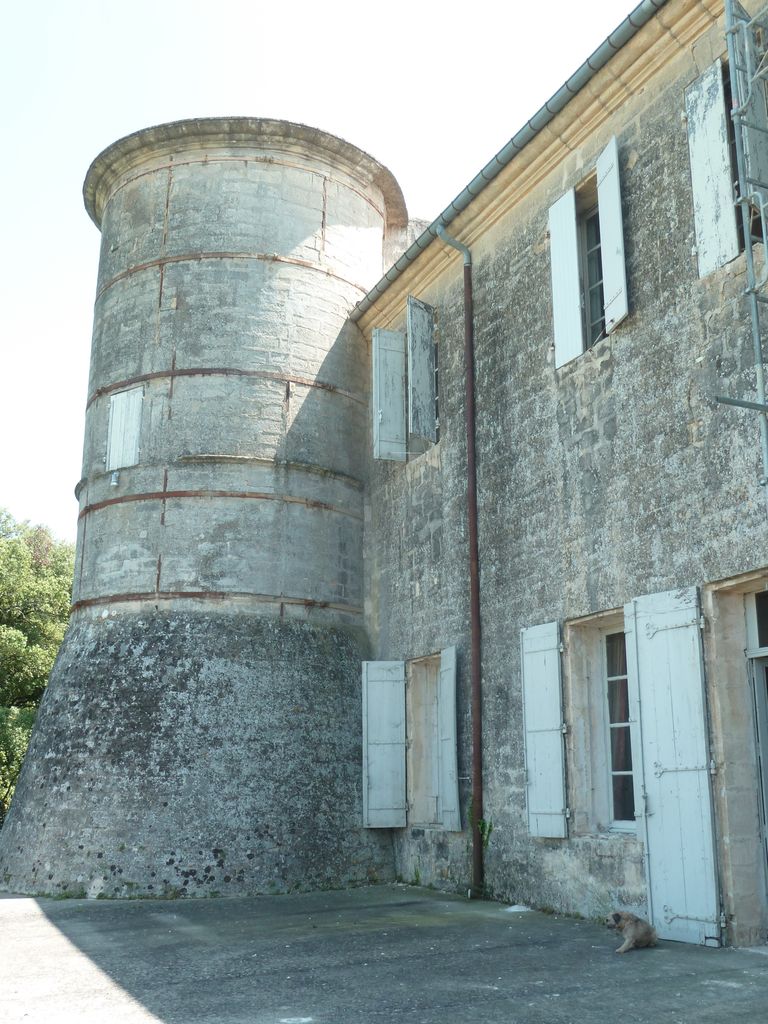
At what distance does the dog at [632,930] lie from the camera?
6027 millimetres

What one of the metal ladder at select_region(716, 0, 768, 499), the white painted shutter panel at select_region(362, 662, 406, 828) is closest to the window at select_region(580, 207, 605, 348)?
the metal ladder at select_region(716, 0, 768, 499)

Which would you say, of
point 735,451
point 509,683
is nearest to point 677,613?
point 735,451

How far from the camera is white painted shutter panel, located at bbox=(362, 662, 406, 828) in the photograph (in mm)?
10062

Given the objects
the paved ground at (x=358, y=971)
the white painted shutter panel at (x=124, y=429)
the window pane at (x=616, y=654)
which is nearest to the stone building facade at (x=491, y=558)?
the window pane at (x=616, y=654)

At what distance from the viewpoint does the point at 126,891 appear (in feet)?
29.8

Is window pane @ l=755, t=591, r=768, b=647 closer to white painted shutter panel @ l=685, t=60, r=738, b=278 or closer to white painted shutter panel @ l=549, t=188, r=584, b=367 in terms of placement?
white painted shutter panel @ l=685, t=60, r=738, b=278

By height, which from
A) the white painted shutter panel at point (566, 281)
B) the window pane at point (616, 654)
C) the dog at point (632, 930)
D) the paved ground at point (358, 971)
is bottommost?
the paved ground at point (358, 971)

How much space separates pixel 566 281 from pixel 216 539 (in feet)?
14.9

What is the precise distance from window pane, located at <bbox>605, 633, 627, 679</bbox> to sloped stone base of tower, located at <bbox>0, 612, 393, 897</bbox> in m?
3.57

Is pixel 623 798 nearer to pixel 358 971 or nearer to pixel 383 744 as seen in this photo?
pixel 358 971

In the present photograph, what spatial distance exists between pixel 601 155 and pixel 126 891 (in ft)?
24.9

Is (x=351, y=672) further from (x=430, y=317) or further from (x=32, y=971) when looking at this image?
(x=32, y=971)

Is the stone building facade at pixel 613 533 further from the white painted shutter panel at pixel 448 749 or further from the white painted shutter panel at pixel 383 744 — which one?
the white painted shutter panel at pixel 383 744

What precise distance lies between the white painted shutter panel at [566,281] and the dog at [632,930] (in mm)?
4203
